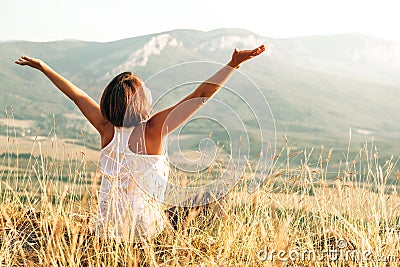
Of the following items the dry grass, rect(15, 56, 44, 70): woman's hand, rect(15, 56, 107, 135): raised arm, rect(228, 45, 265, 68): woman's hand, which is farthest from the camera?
rect(15, 56, 44, 70): woman's hand

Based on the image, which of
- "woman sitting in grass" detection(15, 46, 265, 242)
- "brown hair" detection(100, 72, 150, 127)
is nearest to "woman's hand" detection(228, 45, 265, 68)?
"woman sitting in grass" detection(15, 46, 265, 242)

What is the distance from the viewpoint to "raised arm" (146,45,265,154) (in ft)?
9.80

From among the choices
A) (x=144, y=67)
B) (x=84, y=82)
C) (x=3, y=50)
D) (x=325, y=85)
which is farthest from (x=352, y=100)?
(x=3, y=50)

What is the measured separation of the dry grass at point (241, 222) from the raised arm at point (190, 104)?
489 mm

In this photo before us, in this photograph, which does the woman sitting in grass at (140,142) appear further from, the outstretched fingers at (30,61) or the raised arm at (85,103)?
the outstretched fingers at (30,61)

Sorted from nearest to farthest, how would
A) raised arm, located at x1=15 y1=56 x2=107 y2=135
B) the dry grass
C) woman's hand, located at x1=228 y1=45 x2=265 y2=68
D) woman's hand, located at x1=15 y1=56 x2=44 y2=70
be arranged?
the dry grass, woman's hand, located at x1=228 y1=45 x2=265 y2=68, raised arm, located at x1=15 y1=56 x2=107 y2=135, woman's hand, located at x1=15 y1=56 x2=44 y2=70

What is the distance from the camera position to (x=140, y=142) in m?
3.14

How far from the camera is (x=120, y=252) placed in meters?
2.94

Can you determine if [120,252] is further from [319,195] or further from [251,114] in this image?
[319,195]

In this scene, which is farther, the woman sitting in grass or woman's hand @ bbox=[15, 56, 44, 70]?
woman's hand @ bbox=[15, 56, 44, 70]

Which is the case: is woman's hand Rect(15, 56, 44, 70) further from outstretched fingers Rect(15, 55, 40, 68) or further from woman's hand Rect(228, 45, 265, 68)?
woman's hand Rect(228, 45, 265, 68)

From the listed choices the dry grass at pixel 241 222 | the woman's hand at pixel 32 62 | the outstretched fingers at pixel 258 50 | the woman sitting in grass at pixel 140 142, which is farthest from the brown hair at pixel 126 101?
the woman's hand at pixel 32 62

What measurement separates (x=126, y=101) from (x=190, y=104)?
388 millimetres

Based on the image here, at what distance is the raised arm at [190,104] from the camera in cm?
299
